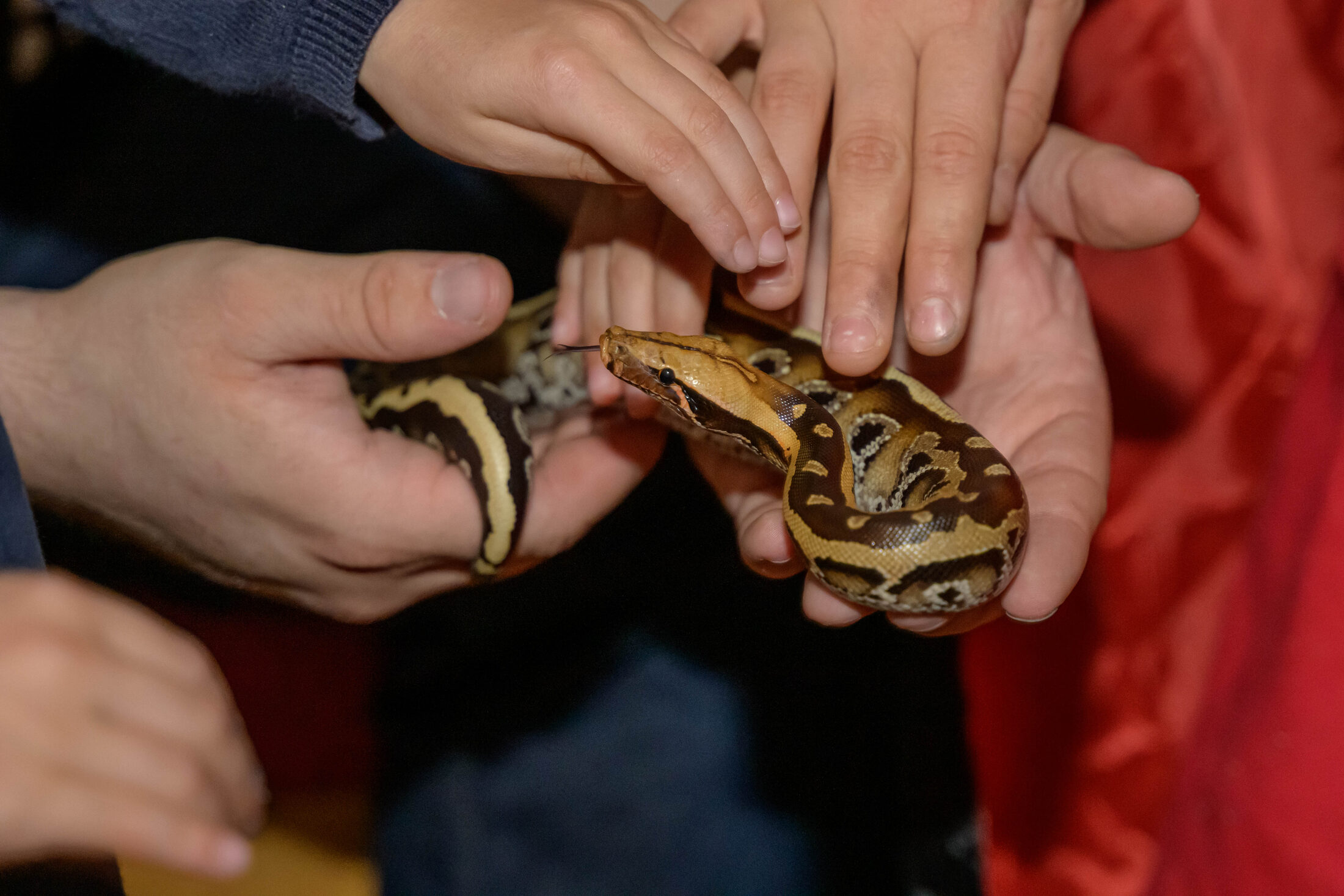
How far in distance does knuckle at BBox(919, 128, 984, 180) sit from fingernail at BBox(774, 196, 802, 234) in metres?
0.28

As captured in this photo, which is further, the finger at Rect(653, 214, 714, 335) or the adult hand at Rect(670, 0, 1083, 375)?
the finger at Rect(653, 214, 714, 335)

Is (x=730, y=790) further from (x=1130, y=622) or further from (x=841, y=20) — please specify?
(x=841, y=20)

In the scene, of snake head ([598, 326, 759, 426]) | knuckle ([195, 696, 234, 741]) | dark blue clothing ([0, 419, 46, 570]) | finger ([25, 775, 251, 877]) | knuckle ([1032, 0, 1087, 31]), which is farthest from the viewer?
knuckle ([1032, 0, 1087, 31])

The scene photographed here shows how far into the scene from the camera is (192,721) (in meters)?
0.93

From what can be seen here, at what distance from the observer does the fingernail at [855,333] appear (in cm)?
150

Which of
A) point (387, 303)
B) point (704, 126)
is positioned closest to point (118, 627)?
point (387, 303)

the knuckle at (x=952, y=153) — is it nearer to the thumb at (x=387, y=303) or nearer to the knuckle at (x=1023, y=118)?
the knuckle at (x=1023, y=118)

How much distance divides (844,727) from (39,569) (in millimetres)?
2179

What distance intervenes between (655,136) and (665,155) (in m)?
0.03

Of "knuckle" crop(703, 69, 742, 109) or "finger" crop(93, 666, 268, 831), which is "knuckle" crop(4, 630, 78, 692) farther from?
"knuckle" crop(703, 69, 742, 109)

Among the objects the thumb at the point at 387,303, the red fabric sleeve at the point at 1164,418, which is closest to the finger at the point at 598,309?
the thumb at the point at 387,303

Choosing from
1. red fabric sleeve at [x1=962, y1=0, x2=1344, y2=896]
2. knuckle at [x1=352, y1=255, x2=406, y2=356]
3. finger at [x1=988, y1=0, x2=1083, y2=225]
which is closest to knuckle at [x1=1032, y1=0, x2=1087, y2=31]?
finger at [x1=988, y1=0, x2=1083, y2=225]

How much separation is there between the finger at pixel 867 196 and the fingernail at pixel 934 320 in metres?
0.05

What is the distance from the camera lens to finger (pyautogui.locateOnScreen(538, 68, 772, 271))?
136cm
